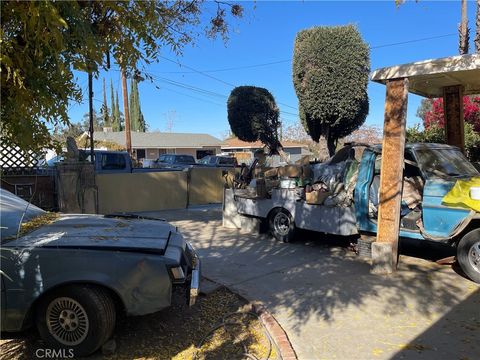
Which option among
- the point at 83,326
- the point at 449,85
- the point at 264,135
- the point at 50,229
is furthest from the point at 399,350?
the point at 264,135

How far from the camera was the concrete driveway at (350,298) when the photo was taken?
4227mm

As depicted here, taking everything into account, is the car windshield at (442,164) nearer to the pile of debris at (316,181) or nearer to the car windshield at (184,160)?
the pile of debris at (316,181)

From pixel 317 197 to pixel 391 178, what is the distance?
1.65 meters

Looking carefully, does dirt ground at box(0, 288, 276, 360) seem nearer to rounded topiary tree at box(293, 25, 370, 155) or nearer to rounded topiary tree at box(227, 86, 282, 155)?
rounded topiary tree at box(293, 25, 370, 155)

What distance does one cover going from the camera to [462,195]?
5957 mm

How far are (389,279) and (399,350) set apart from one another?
216 cm

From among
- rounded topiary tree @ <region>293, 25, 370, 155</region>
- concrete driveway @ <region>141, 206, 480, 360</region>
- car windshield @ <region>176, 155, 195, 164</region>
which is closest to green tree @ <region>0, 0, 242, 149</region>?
concrete driveway @ <region>141, 206, 480, 360</region>

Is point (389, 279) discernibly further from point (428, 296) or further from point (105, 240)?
point (105, 240)

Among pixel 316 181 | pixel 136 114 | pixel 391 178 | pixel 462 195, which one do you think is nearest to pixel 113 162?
pixel 316 181

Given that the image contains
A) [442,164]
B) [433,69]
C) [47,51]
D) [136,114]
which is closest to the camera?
[47,51]

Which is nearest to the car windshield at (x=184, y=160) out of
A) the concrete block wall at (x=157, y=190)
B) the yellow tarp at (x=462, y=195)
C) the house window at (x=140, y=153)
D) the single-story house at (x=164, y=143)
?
the concrete block wall at (x=157, y=190)

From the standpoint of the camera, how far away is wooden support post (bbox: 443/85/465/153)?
927 centimetres

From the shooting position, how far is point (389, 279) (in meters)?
6.18

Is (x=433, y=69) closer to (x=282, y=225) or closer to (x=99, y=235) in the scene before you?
(x=282, y=225)
